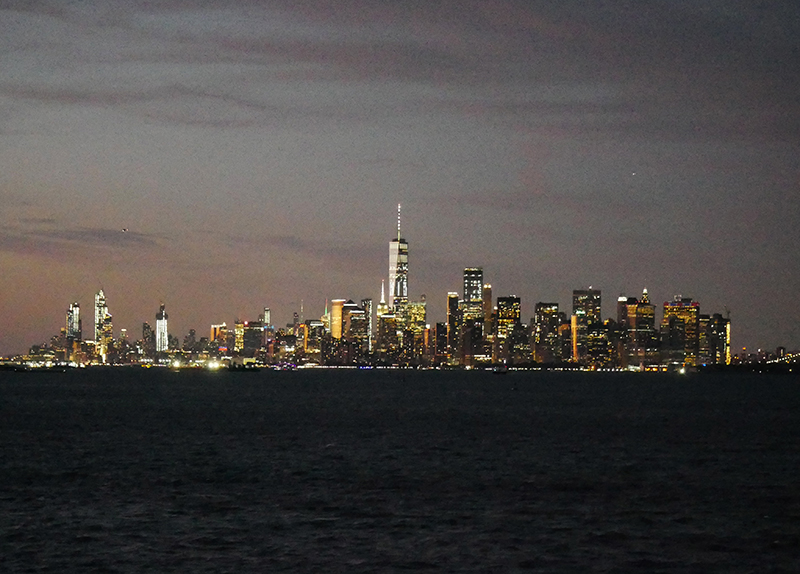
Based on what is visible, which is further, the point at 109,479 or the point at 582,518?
the point at 109,479

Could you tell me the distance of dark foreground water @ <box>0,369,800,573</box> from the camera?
1767 inches

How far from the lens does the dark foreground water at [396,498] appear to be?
147 feet

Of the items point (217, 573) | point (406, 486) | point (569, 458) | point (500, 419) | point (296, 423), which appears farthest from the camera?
point (500, 419)

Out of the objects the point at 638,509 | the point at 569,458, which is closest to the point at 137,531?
the point at 638,509

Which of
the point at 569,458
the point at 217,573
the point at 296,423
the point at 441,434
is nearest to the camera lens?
the point at 217,573

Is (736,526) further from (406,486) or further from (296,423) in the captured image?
(296,423)

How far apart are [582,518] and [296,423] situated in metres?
76.3

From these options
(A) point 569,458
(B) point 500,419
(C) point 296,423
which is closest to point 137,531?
(A) point 569,458

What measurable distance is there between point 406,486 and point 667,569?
25.7m

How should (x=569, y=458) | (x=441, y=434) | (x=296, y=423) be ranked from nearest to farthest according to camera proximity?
(x=569, y=458), (x=441, y=434), (x=296, y=423)

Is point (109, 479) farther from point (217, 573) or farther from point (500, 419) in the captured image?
point (500, 419)

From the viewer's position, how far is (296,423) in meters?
128

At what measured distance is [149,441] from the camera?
100750 millimetres

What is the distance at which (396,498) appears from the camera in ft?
201
